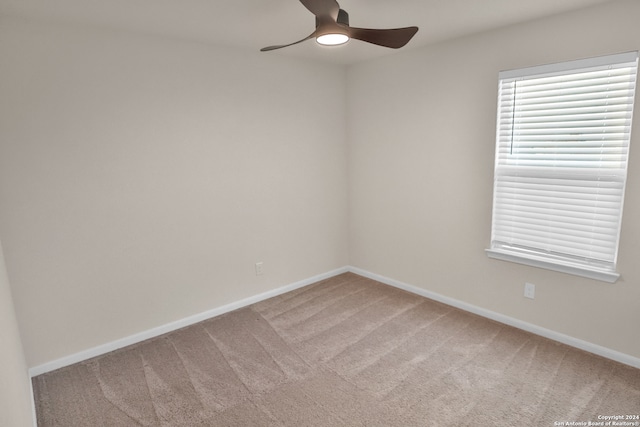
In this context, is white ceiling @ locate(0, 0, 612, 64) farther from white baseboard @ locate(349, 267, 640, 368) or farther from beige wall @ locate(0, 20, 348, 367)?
white baseboard @ locate(349, 267, 640, 368)

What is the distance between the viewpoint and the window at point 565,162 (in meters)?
2.29

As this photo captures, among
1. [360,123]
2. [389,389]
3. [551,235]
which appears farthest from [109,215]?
[551,235]

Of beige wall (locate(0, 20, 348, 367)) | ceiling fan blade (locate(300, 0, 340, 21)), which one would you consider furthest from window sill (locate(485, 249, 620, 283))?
ceiling fan blade (locate(300, 0, 340, 21))

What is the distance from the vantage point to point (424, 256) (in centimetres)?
347

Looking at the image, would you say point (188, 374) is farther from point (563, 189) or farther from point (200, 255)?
point (563, 189)

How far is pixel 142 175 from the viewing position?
2.71 metres

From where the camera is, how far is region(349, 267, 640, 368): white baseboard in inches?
95.0

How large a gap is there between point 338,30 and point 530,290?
2393mm

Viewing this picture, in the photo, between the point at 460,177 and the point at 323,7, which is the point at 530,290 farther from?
the point at 323,7

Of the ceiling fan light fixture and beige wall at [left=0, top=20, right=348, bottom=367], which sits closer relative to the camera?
the ceiling fan light fixture

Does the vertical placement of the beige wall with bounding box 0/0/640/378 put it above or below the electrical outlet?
above

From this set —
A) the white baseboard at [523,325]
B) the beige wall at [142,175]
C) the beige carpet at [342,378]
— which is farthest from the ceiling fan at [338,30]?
the white baseboard at [523,325]

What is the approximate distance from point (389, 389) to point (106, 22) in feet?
9.83

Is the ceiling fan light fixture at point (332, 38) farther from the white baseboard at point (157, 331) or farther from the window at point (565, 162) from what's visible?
the white baseboard at point (157, 331)
